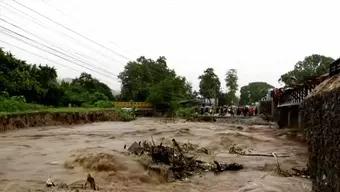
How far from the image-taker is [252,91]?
396 feet

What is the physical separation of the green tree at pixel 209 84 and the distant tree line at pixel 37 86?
29905 millimetres

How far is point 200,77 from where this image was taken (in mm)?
97938

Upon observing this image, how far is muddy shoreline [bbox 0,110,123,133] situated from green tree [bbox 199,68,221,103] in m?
42.8

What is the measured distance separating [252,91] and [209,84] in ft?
90.5

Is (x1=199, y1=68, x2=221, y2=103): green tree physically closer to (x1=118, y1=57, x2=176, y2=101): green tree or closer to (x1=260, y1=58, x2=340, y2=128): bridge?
(x1=118, y1=57, x2=176, y2=101): green tree

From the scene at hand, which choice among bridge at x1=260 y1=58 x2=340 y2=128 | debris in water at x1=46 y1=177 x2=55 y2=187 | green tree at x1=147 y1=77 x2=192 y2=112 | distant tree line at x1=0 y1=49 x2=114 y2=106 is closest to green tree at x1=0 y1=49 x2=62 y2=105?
distant tree line at x1=0 y1=49 x2=114 y2=106

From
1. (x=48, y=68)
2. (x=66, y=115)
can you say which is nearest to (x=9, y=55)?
(x=48, y=68)

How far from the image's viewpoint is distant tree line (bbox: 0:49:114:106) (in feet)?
167

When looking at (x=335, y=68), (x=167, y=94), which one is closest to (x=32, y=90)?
(x=167, y=94)

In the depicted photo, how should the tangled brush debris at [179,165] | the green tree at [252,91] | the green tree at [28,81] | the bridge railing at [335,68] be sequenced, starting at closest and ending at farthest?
the bridge railing at [335,68] < the tangled brush debris at [179,165] < the green tree at [28,81] < the green tree at [252,91]

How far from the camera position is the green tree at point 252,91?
390 feet

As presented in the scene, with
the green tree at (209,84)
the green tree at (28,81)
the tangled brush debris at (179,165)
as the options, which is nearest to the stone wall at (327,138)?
the tangled brush debris at (179,165)

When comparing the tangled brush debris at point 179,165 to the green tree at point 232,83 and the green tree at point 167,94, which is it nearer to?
the green tree at point 167,94

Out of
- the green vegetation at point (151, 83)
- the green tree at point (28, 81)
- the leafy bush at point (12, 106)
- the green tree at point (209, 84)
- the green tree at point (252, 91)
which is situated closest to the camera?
the leafy bush at point (12, 106)
